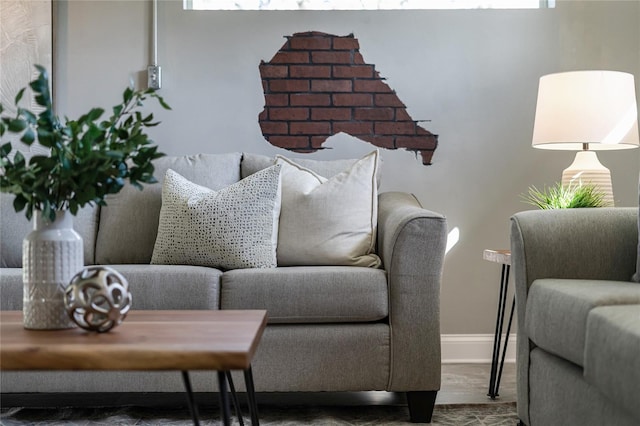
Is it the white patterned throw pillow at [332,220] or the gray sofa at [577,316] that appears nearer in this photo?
the gray sofa at [577,316]

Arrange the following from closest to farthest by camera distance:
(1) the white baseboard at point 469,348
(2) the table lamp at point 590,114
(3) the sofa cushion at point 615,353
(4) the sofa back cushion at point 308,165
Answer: (3) the sofa cushion at point 615,353
(2) the table lamp at point 590,114
(4) the sofa back cushion at point 308,165
(1) the white baseboard at point 469,348

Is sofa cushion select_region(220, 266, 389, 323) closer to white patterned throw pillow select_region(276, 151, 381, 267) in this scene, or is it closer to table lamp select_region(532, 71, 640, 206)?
white patterned throw pillow select_region(276, 151, 381, 267)

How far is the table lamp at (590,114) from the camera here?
111 inches

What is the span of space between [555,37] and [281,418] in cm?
215

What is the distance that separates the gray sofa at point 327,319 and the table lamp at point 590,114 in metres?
0.82

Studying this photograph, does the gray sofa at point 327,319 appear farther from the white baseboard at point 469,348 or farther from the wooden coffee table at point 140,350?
the white baseboard at point 469,348

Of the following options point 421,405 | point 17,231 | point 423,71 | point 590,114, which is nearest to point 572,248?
point 421,405

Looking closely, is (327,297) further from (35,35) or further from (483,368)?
(35,35)

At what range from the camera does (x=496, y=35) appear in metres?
3.43

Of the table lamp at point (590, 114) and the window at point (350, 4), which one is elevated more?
the window at point (350, 4)

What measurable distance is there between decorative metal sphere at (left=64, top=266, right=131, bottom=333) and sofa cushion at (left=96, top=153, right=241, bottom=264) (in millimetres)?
1414

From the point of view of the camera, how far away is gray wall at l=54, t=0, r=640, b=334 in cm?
342

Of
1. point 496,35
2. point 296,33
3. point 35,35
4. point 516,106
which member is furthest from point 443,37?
point 35,35

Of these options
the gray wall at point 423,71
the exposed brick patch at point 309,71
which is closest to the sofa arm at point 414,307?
the gray wall at point 423,71
